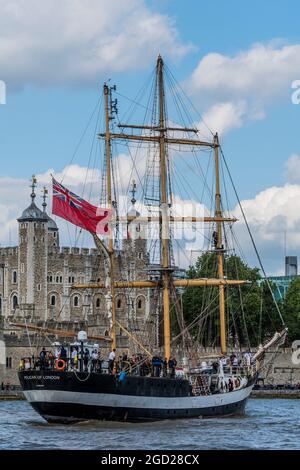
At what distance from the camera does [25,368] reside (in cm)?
7138

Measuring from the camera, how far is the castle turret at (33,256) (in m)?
147

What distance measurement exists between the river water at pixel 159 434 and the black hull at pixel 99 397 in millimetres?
666

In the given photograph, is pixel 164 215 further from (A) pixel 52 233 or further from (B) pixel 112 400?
(A) pixel 52 233

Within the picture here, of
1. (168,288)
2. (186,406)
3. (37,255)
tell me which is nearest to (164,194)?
(168,288)

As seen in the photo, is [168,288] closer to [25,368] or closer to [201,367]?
[201,367]

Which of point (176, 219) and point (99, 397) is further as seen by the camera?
point (176, 219)

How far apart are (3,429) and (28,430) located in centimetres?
130

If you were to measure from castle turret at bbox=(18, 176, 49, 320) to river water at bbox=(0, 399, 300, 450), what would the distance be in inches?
2780

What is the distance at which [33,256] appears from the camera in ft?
483

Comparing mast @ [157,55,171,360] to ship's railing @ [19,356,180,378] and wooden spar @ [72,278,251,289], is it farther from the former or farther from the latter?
ship's railing @ [19,356,180,378]

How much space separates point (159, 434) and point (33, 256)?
87.4 metres

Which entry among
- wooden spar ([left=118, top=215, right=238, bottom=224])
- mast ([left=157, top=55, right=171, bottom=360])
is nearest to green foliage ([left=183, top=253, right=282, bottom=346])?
wooden spar ([left=118, top=215, right=238, bottom=224])

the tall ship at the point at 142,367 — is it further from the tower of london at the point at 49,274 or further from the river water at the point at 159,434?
the tower of london at the point at 49,274

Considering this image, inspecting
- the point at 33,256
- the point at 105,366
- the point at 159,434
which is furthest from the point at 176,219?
the point at 33,256
